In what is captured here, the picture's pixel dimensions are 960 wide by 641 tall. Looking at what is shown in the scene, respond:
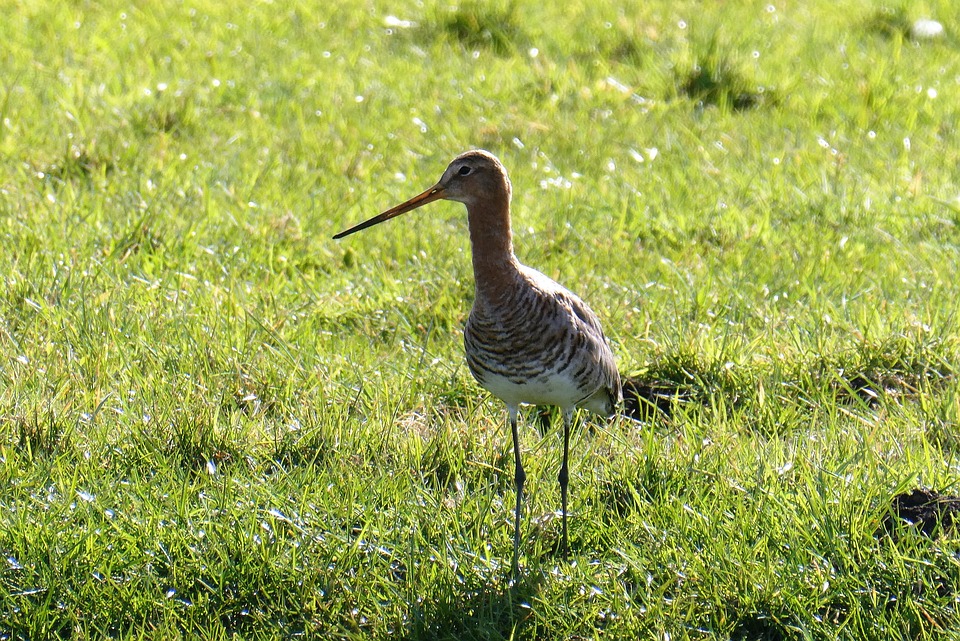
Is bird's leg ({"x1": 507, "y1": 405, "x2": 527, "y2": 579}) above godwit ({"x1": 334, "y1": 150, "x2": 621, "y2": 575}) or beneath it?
beneath

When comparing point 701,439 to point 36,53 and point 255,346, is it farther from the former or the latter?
point 36,53

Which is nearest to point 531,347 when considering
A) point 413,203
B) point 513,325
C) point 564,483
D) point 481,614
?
point 513,325

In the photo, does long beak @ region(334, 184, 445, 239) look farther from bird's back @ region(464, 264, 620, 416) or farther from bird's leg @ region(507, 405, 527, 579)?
bird's leg @ region(507, 405, 527, 579)

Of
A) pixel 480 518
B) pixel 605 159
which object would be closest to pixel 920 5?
pixel 605 159

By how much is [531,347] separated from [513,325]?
0.10m

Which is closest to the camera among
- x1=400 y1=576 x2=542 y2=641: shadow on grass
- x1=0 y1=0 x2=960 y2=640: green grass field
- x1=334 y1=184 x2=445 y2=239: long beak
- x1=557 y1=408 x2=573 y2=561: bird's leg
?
x1=400 y1=576 x2=542 y2=641: shadow on grass

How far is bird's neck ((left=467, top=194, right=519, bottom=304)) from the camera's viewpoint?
4363 millimetres

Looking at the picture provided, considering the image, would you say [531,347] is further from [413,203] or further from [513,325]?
[413,203]

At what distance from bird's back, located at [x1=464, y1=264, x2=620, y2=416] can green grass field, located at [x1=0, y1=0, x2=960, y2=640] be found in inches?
15.0

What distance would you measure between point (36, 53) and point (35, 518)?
17.0 feet

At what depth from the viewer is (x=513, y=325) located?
430 cm

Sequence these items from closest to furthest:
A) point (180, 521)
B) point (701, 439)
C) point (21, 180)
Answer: point (180, 521) → point (701, 439) → point (21, 180)

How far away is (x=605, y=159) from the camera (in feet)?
25.1

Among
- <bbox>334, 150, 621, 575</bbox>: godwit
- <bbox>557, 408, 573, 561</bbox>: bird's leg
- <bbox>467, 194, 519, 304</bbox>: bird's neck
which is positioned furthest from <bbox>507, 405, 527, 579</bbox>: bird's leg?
<bbox>467, 194, 519, 304</bbox>: bird's neck
